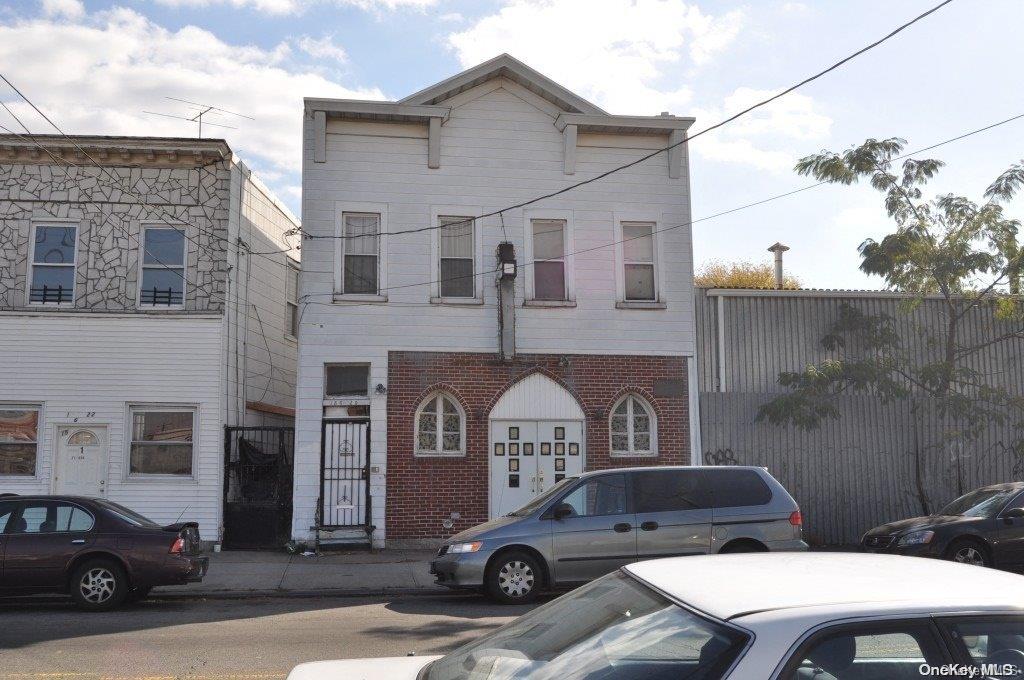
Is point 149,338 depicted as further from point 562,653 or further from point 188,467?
point 562,653

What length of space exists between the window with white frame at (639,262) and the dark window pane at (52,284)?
10.9 metres

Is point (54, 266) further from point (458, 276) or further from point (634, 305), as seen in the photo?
point (634, 305)

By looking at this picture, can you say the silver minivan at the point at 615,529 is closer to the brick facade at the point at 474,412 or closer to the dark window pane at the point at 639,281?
the brick facade at the point at 474,412

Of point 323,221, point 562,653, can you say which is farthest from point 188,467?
point 562,653

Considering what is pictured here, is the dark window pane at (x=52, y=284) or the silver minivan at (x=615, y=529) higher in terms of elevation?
the dark window pane at (x=52, y=284)

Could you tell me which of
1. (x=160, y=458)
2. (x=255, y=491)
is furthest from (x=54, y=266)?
(x=255, y=491)

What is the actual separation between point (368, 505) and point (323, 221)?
5.48 m

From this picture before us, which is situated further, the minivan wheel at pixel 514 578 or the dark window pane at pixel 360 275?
Answer: the dark window pane at pixel 360 275

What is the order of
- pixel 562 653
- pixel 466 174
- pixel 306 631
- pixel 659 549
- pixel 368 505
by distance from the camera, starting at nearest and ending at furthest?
pixel 562 653
pixel 306 631
pixel 659 549
pixel 368 505
pixel 466 174

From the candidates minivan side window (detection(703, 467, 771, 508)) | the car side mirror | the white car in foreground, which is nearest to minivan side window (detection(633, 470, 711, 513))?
minivan side window (detection(703, 467, 771, 508))

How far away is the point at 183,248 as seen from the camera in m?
18.0

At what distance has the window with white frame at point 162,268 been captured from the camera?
17875 mm

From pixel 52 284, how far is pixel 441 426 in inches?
315

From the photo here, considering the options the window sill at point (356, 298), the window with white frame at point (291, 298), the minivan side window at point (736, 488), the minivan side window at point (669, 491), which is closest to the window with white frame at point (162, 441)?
the window sill at point (356, 298)
